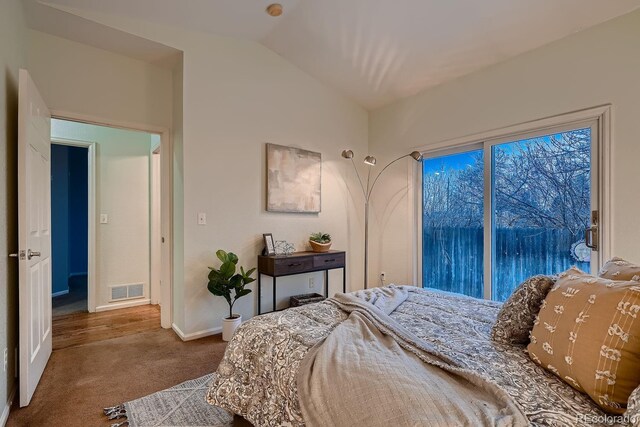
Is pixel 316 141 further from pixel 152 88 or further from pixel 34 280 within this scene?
pixel 34 280

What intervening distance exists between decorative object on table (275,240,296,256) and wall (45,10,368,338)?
10 centimetres

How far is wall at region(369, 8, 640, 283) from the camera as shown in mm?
2346

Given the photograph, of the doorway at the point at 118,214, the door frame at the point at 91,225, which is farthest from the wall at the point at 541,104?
the door frame at the point at 91,225

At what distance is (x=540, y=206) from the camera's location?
9.59ft

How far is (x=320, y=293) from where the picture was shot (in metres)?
4.07

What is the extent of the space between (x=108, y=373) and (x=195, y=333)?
0.78m

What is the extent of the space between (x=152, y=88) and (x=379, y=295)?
9.64 ft

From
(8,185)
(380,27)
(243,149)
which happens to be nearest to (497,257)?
(380,27)

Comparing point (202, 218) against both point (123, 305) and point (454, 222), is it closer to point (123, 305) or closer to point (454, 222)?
point (123, 305)

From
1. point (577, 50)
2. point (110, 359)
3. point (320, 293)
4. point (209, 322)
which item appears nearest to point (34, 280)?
point (110, 359)

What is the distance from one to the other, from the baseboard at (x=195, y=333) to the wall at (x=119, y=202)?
1281mm

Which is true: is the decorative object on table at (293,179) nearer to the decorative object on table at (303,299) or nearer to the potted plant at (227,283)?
the potted plant at (227,283)

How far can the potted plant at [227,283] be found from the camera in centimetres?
298

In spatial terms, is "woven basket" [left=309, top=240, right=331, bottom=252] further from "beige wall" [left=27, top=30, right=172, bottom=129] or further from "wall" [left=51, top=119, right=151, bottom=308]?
"wall" [left=51, top=119, right=151, bottom=308]
